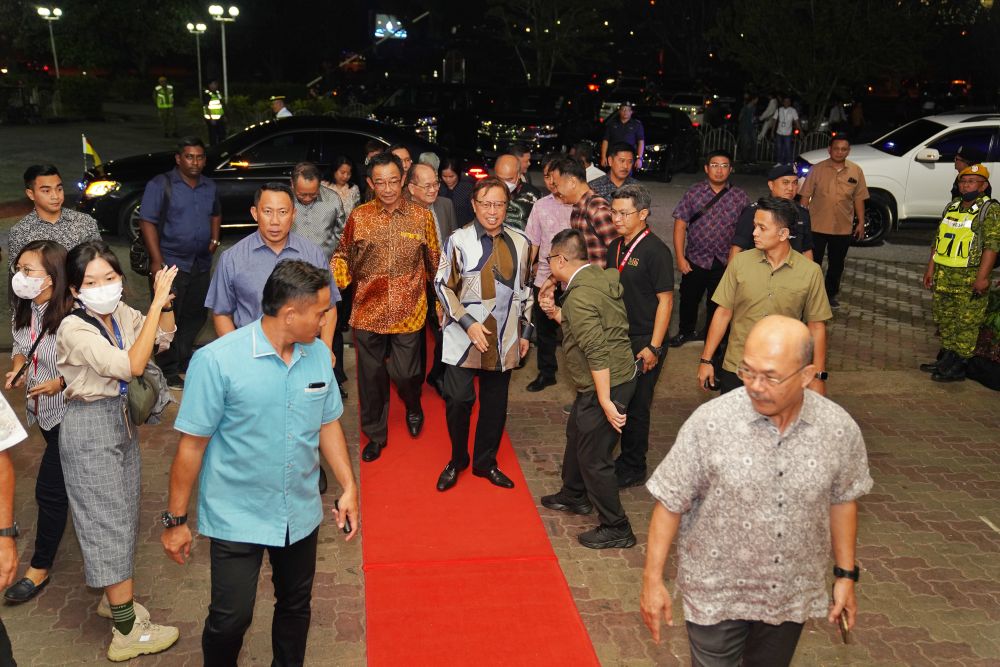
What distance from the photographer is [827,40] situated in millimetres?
23094

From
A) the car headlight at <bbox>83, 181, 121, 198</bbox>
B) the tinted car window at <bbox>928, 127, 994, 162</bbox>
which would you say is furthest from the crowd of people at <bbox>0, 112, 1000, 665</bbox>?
the tinted car window at <bbox>928, 127, 994, 162</bbox>

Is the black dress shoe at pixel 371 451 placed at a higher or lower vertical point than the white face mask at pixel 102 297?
lower

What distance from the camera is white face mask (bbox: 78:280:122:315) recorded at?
4215mm

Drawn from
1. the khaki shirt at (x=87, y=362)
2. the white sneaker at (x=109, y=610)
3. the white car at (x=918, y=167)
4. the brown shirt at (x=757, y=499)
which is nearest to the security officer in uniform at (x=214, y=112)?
the white car at (x=918, y=167)

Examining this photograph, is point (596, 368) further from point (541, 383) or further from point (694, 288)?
point (694, 288)

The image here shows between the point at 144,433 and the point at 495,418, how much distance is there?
2.69 meters

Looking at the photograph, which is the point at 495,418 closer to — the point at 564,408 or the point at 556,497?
the point at 556,497

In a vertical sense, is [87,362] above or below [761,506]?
above

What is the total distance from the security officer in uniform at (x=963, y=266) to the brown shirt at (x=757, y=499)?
5400 mm

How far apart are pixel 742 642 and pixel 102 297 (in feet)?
9.85

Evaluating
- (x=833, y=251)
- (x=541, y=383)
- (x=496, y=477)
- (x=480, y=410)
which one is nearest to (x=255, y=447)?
(x=480, y=410)

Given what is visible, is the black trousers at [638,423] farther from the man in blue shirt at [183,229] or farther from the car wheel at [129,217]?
the car wheel at [129,217]

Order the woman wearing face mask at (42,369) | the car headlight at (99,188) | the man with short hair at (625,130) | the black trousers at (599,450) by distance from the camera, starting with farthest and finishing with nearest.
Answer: the man with short hair at (625,130)
the car headlight at (99,188)
the black trousers at (599,450)
the woman wearing face mask at (42,369)

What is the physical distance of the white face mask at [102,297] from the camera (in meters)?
4.21
